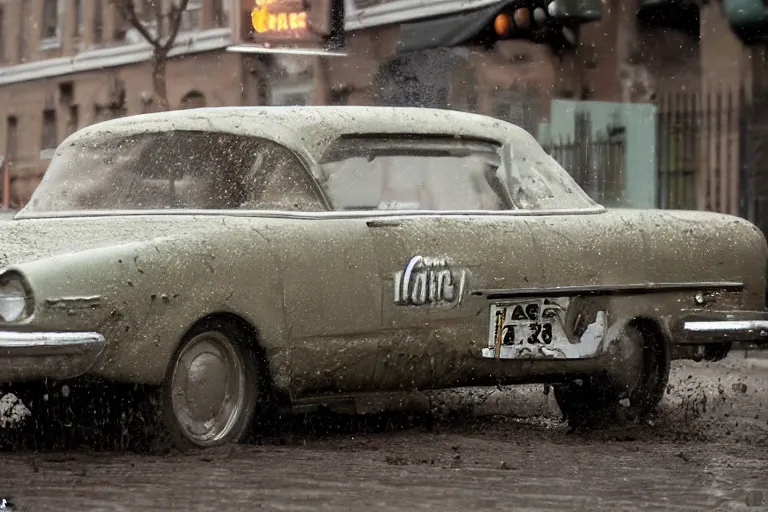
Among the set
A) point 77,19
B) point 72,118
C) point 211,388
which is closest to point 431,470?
point 211,388

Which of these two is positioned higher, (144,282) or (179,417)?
(144,282)

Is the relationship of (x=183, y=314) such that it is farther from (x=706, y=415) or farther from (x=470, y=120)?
(x=706, y=415)

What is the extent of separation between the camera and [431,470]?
24.3ft

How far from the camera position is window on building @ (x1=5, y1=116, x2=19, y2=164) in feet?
140

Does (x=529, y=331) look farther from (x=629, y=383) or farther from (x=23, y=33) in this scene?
(x=23, y=33)

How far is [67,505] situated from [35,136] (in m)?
36.1

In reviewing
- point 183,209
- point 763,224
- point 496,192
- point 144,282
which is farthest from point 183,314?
point 763,224

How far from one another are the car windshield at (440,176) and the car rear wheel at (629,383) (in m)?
0.68

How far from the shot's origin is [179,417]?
25.3ft

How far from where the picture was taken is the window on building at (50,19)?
41.9m

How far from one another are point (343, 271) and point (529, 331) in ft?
3.53

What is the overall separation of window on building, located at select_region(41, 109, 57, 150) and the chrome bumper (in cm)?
3417

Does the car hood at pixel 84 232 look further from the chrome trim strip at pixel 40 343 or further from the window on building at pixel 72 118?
the window on building at pixel 72 118

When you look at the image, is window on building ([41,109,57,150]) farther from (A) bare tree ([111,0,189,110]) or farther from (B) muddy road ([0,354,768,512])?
(B) muddy road ([0,354,768,512])
